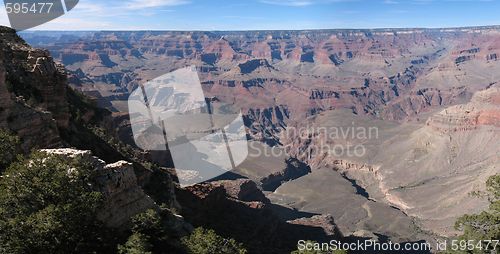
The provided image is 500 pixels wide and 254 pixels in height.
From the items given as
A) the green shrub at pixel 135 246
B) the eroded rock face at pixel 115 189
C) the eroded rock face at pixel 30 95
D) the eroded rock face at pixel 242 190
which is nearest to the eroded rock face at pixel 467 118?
the eroded rock face at pixel 242 190

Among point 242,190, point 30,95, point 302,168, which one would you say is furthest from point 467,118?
point 30,95

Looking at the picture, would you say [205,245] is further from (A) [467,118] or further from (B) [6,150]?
(A) [467,118]

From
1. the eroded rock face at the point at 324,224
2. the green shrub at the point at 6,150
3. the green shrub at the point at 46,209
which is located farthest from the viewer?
the eroded rock face at the point at 324,224

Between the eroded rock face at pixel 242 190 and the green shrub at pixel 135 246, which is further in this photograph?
the eroded rock face at pixel 242 190

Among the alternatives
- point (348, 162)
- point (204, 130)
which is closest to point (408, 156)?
point (348, 162)

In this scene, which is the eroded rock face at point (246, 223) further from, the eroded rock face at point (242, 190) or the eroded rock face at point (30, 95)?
the eroded rock face at point (30, 95)

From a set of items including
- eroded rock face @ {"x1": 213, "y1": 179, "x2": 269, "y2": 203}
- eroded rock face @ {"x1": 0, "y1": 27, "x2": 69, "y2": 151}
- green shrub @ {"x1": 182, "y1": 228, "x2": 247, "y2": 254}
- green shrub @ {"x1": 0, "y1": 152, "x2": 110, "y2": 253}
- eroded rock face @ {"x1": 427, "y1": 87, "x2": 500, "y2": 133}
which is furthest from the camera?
eroded rock face @ {"x1": 427, "y1": 87, "x2": 500, "y2": 133}

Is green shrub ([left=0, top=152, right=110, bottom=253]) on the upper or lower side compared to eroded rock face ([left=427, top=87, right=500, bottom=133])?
upper

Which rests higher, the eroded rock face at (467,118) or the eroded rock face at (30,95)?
the eroded rock face at (30,95)

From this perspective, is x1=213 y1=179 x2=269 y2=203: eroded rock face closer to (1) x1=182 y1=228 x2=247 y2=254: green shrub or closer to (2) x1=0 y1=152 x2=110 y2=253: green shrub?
(1) x1=182 y1=228 x2=247 y2=254: green shrub

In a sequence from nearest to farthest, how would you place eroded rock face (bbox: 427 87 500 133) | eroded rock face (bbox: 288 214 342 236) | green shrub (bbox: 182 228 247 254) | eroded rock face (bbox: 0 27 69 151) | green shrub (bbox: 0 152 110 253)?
green shrub (bbox: 0 152 110 253) < green shrub (bbox: 182 228 247 254) < eroded rock face (bbox: 0 27 69 151) < eroded rock face (bbox: 288 214 342 236) < eroded rock face (bbox: 427 87 500 133)

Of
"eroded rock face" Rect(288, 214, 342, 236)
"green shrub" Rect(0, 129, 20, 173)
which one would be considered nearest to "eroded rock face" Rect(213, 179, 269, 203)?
"eroded rock face" Rect(288, 214, 342, 236)
